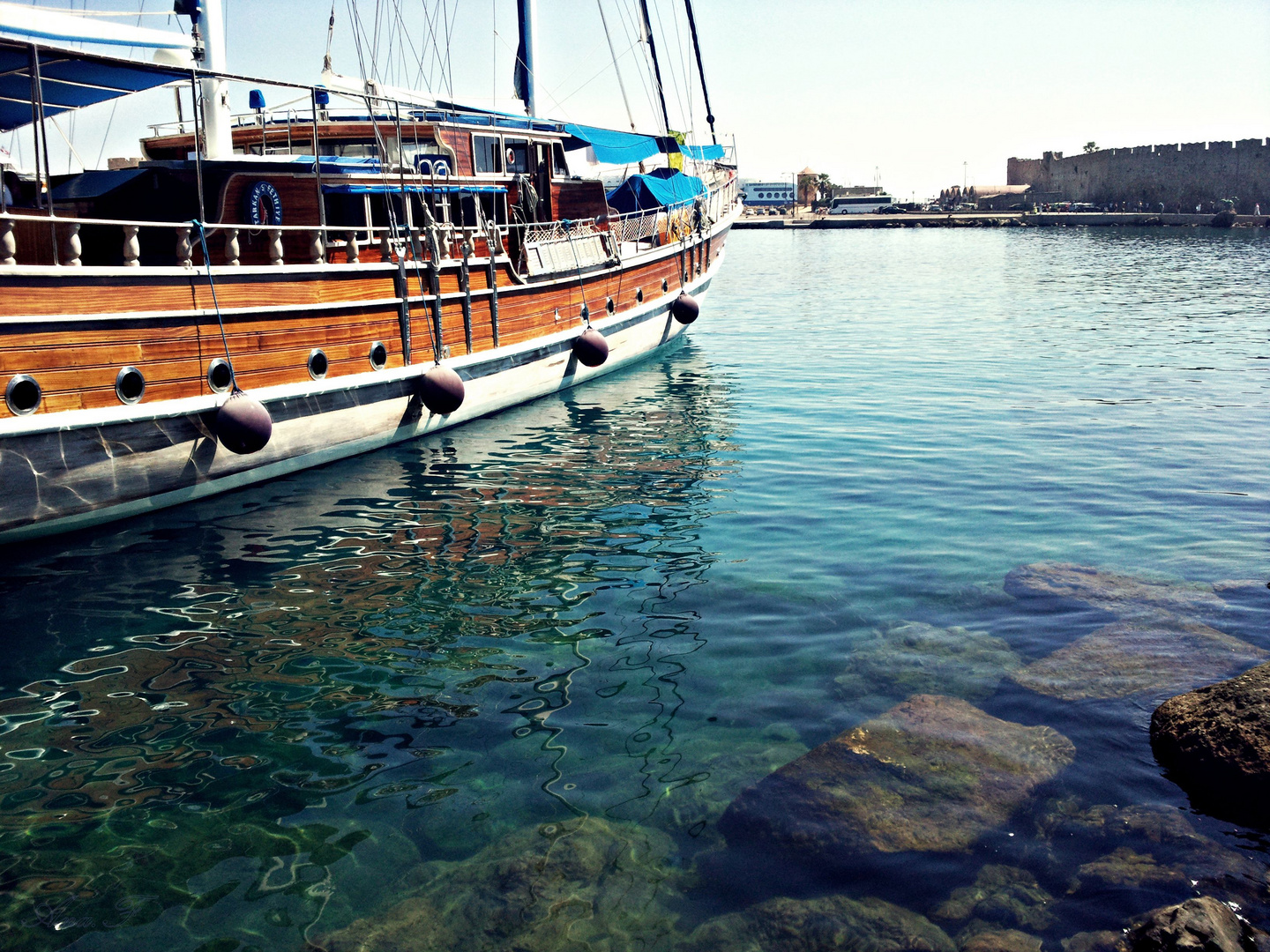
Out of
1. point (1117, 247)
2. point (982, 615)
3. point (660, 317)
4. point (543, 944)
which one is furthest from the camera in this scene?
point (1117, 247)

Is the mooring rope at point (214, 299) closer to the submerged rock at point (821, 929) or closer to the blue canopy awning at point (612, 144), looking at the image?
the submerged rock at point (821, 929)

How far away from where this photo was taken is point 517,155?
18.1 meters

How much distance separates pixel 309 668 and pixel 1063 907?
5115 mm

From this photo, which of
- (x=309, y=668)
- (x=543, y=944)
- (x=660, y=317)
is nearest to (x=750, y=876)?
(x=543, y=944)

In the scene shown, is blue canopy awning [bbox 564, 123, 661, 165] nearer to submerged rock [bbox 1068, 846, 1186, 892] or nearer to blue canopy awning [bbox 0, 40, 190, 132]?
blue canopy awning [bbox 0, 40, 190, 132]

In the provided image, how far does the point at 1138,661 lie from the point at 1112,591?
1383 mm

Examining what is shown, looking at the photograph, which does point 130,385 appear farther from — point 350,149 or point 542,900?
point 542,900

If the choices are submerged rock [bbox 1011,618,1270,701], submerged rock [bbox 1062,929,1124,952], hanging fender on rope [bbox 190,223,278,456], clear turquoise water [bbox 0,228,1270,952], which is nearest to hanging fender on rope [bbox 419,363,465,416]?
clear turquoise water [bbox 0,228,1270,952]

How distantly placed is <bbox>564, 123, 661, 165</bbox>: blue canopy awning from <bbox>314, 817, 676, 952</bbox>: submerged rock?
56.2 ft

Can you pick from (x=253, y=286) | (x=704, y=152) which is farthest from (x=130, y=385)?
(x=704, y=152)

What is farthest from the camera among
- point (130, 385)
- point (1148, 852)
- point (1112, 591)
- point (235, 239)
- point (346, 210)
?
point (346, 210)

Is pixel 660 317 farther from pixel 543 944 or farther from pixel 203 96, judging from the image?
pixel 543 944

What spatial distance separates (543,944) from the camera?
14.1ft

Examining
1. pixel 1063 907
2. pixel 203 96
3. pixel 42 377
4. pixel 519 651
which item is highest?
pixel 203 96
